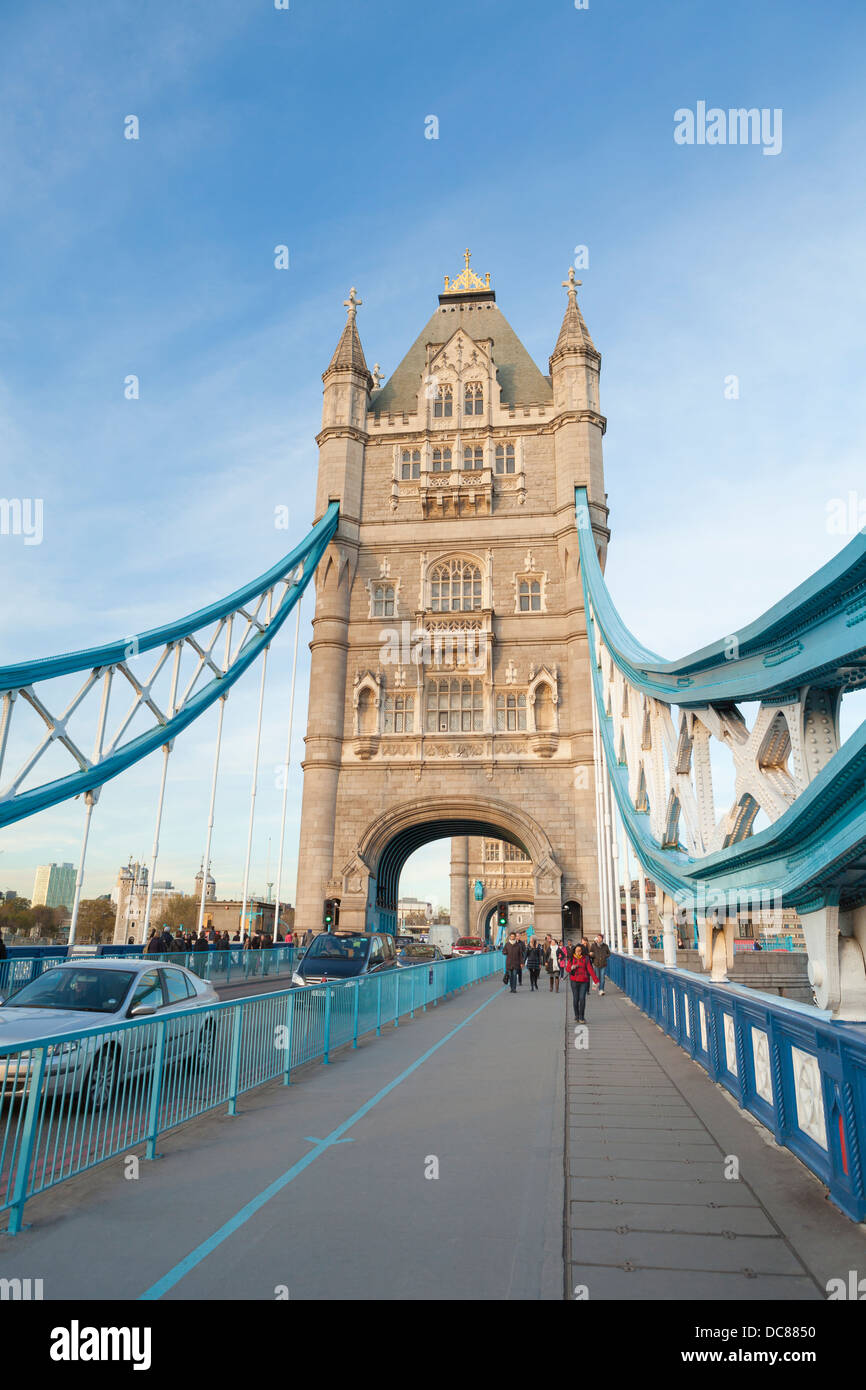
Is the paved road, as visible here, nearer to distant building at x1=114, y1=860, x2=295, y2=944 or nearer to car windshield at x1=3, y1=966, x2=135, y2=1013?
car windshield at x1=3, y1=966, x2=135, y2=1013

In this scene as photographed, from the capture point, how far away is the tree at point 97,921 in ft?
253

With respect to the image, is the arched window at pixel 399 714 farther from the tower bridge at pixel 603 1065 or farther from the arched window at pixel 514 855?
the arched window at pixel 514 855

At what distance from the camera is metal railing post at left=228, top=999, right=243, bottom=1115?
23.7 ft

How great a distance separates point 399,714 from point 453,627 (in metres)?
4.32

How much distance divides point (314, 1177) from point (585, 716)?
28095 mm

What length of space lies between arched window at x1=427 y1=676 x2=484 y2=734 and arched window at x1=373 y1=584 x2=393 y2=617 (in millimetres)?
3890

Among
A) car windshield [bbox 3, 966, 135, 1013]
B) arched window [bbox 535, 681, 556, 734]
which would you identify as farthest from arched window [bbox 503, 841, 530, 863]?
car windshield [bbox 3, 966, 135, 1013]

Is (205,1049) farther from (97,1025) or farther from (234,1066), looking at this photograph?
(97,1025)

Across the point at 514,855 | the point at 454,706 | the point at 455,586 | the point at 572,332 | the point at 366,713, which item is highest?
the point at 572,332

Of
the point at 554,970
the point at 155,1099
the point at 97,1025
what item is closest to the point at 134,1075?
the point at 155,1099

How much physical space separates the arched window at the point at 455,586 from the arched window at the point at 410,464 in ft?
15.9

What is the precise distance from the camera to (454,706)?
34.4 m

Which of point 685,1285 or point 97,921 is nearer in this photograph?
point 685,1285

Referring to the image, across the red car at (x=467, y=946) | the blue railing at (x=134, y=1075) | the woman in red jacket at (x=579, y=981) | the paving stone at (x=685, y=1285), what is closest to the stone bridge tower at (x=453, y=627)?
the red car at (x=467, y=946)
